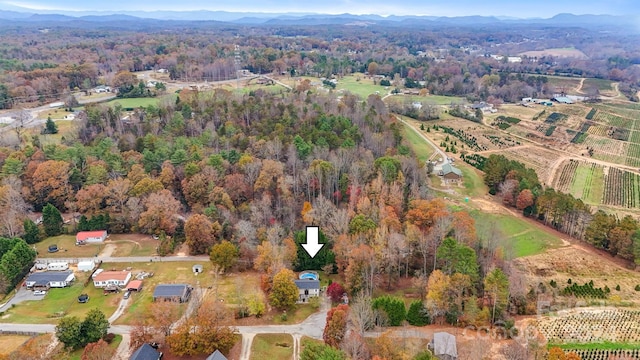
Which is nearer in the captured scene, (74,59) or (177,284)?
(177,284)

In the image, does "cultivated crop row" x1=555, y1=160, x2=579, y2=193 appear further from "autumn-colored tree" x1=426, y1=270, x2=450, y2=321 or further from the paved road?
the paved road

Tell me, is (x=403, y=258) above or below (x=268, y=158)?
below

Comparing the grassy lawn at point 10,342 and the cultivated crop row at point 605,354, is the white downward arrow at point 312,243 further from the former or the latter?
the grassy lawn at point 10,342

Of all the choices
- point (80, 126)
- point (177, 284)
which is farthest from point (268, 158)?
point (80, 126)

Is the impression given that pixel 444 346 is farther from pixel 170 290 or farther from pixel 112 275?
pixel 112 275

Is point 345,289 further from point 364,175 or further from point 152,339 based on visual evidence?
point 364,175

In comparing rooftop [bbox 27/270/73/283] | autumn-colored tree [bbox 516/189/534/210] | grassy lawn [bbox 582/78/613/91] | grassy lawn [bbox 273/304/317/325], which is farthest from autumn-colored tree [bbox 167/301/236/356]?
grassy lawn [bbox 582/78/613/91]
